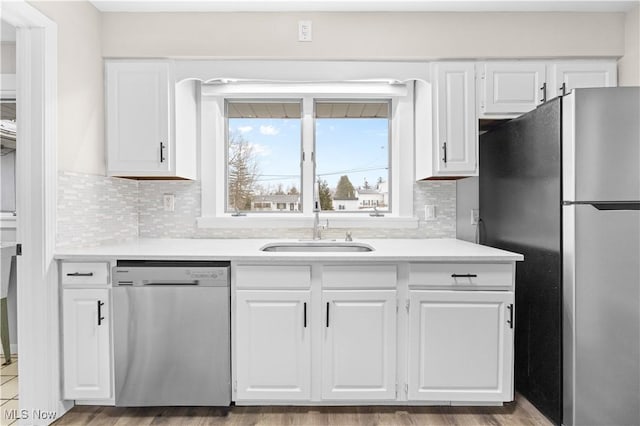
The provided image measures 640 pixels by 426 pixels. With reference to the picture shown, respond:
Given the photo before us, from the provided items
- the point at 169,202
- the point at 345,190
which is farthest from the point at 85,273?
the point at 345,190

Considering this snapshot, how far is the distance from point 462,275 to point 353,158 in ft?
4.36

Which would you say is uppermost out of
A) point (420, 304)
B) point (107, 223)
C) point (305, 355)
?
point (107, 223)

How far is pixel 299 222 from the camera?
2.81 m

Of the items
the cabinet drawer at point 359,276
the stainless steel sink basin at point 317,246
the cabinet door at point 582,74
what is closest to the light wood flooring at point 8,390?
the stainless steel sink basin at point 317,246

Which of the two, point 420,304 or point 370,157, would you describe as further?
point 370,157

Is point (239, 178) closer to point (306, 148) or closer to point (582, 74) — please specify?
point (306, 148)

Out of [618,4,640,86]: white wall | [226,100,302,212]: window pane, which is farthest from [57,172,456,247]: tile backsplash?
[618,4,640,86]: white wall

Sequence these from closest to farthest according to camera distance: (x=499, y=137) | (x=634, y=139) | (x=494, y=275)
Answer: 1. (x=634, y=139)
2. (x=494, y=275)
3. (x=499, y=137)

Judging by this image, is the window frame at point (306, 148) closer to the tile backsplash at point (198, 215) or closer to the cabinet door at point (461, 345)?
the tile backsplash at point (198, 215)

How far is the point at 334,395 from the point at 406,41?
86.3 inches

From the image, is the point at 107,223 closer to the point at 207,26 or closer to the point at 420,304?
the point at 207,26

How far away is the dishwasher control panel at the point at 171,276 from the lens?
78.1 inches

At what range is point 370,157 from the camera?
2961 millimetres

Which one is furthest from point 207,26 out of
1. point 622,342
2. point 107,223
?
point 622,342
